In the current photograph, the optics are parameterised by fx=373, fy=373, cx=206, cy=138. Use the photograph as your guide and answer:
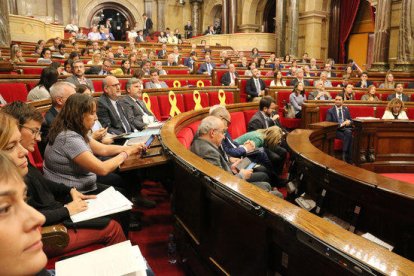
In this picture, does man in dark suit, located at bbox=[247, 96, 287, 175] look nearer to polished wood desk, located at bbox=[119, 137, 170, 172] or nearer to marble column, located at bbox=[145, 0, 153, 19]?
polished wood desk, located at bbox=[119, 137, 170, 172]

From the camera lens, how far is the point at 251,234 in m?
1.47

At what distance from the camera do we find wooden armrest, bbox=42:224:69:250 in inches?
60.9

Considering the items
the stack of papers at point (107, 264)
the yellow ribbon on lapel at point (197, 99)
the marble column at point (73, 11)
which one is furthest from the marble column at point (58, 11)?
the stack of papers at point (107, 264)

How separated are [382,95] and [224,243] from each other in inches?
258

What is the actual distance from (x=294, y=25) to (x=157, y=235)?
1234 cm

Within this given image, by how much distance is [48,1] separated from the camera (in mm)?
16562

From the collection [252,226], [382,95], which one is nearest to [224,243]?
[252,226]

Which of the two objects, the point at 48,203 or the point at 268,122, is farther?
the point at 268,122

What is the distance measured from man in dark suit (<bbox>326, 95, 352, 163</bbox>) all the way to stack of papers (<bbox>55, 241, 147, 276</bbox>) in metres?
4.59

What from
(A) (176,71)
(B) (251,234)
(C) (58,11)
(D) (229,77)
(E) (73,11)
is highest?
(E) (73,11)

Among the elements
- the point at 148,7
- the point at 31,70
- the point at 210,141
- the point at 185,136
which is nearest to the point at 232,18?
the point at 148,7

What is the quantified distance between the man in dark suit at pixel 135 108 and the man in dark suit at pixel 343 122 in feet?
9.05

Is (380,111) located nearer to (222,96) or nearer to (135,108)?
(222,96)

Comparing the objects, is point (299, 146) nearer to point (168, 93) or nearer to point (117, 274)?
point (117, 274)
